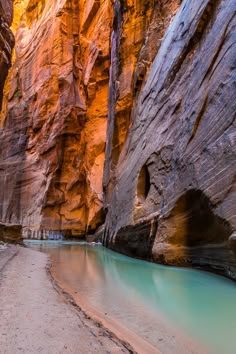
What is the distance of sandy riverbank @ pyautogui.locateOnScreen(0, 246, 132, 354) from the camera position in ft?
8.46

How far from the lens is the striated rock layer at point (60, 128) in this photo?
102 ft

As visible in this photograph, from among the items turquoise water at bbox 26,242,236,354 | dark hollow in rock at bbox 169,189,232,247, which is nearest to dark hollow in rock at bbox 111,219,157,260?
dark hollow in rock at bbox 169,189,232,247

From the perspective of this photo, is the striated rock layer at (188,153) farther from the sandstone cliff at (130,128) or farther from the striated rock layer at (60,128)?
the striated rock layer at (60,128)

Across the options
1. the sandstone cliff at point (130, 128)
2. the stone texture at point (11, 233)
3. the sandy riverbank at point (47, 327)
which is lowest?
the sandy riverbank at point (47, 327)

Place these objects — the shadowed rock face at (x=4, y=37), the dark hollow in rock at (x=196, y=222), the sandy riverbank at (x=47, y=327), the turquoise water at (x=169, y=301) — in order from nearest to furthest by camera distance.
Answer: the sandy riverbank at (x=47, y=327)
the turquoise water at (x=169, y=301)
the dark hollow in rock at (x=196, y=222)
the shadowed rock face at (x=4, y=37)

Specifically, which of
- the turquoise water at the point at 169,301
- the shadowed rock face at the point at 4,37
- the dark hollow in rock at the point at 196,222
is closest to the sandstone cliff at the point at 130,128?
the dark hollow in rock at the point at 196,222

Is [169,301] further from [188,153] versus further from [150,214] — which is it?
[150,214]

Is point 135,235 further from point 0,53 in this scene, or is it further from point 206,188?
point 0,53

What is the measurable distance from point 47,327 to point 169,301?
222cm

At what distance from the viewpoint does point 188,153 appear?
8.59 meters

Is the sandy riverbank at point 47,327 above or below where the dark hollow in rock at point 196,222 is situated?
below

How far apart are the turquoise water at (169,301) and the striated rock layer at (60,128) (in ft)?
68.9

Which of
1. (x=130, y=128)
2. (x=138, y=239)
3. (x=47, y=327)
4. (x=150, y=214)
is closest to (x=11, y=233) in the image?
(x=130, y=128)

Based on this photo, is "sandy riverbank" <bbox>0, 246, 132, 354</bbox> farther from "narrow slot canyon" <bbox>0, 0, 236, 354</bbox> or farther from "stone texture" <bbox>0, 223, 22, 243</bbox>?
"stone texture" <bbox>0, 223, 22, 243</bbox>
